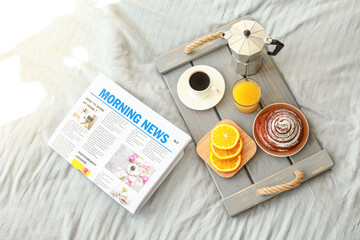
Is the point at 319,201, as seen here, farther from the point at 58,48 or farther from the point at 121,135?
the point at 58,48

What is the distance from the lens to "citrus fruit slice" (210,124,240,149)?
857 mm

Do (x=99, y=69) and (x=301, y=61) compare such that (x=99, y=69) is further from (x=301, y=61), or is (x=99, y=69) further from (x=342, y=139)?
(x=342, y=139)

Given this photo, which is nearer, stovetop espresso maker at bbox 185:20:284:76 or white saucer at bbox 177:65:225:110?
stovetop espresso maker at bbox 185:20:284:76

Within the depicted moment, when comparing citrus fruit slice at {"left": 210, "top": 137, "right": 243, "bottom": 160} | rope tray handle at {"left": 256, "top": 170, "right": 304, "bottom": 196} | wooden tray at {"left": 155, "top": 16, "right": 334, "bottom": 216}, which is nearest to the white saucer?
wooden tray at {"left": 155, "top": 16, "right": 334, "bottom": 216}

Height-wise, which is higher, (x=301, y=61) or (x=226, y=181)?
(x=301, y=61)

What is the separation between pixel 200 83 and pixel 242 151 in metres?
0.21

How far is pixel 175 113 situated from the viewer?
94cm

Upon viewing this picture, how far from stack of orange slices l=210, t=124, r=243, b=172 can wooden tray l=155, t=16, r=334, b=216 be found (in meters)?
0.03

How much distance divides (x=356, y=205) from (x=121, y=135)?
62cm

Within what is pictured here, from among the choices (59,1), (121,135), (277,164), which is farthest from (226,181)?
(59,1)

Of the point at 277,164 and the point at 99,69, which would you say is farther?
the point at 99,69

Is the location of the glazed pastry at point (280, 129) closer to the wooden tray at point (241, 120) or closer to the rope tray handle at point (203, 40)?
the wooden tray at point (241, 120)

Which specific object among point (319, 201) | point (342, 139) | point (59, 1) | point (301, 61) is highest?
point (59, 1)

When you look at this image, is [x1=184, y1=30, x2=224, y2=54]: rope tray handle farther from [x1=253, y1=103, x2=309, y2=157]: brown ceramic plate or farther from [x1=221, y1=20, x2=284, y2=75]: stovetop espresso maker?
[x1=253, y1=103, x2=309, y2=157]: brown ceramic plate
